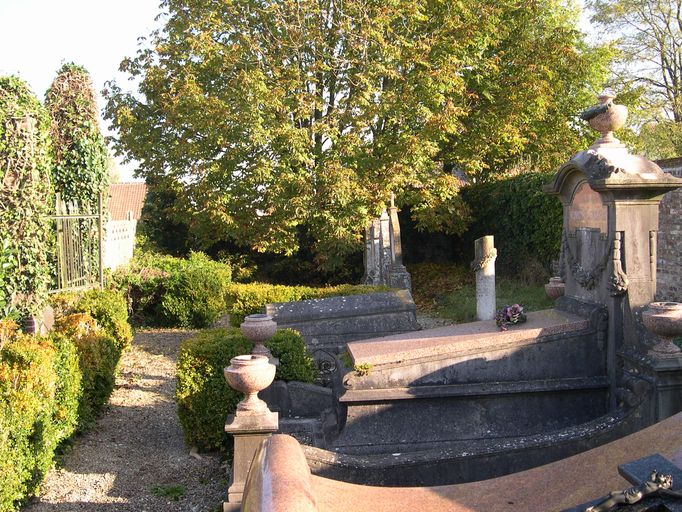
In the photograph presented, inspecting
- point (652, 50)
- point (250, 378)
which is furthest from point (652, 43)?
point (250, 378)

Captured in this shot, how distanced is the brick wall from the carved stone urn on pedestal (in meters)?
9.04

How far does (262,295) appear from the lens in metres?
11.2

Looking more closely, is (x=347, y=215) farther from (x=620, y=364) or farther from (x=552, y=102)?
(x=620, y=364)

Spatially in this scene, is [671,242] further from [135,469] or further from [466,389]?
[135,469]

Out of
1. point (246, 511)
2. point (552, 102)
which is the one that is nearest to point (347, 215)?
point (552, 102)

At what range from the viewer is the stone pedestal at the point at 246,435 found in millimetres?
5230

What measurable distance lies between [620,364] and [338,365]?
2.96 meters

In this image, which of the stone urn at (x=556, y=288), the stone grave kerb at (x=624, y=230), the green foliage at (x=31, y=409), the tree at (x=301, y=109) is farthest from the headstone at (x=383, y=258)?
the green foliage at (x=31, y=409)

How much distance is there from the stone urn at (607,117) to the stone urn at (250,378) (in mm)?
4397

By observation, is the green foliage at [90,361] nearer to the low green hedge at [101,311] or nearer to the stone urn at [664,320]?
the low green hedge at [101,311]

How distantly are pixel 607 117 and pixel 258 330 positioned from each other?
4.30 meters

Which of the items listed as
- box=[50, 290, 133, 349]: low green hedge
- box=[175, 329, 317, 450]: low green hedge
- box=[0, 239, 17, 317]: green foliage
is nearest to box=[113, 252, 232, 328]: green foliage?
box=[50, 290, 133, 349]: low green hedge

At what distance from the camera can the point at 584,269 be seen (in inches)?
287

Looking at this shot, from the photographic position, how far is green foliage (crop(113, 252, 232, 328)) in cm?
1442
